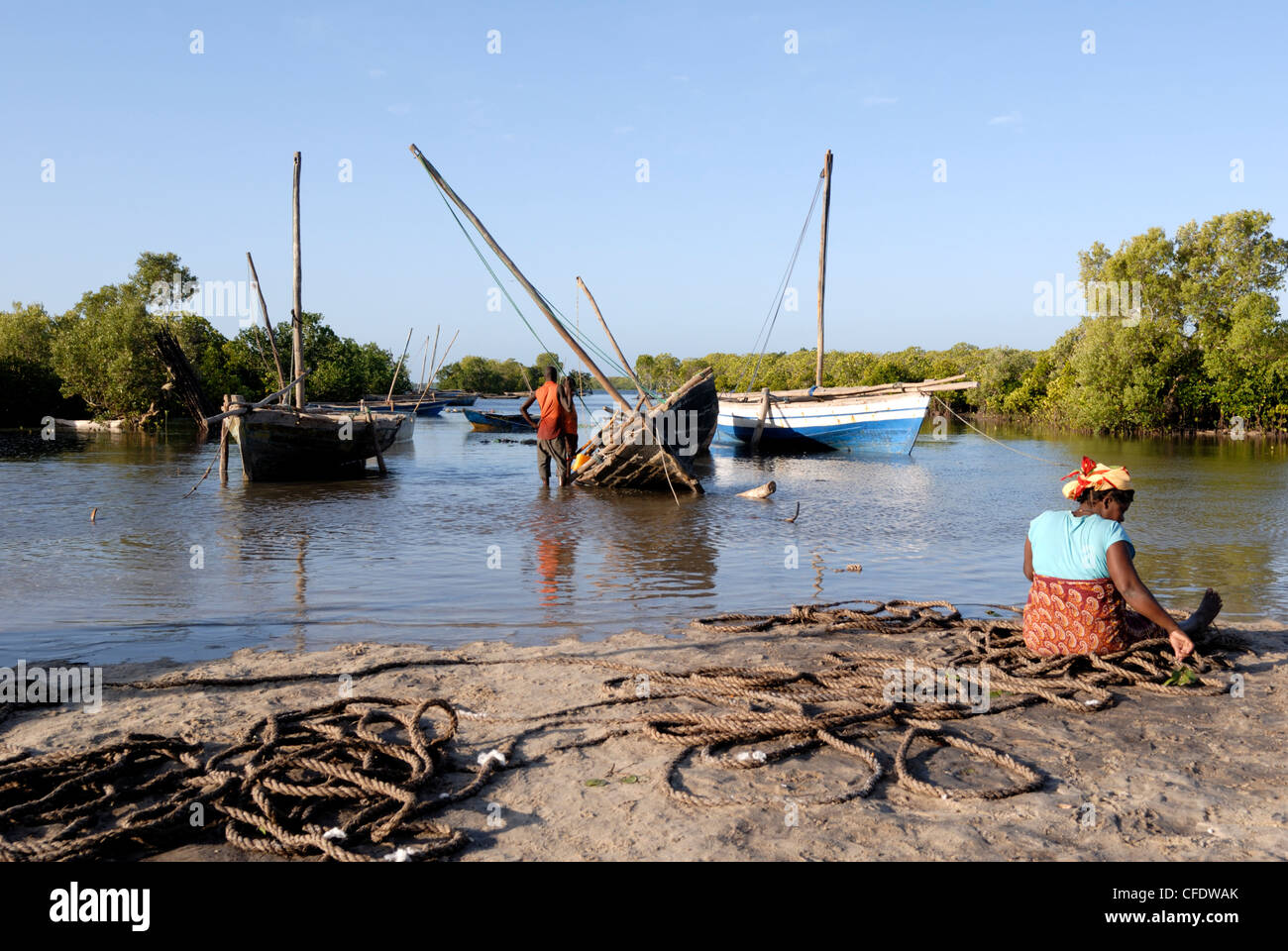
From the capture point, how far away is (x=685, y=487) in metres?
19.1

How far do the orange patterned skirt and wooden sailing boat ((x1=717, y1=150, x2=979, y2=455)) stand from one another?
944 inches

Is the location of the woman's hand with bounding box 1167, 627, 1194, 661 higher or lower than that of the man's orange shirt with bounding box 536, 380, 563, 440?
lower

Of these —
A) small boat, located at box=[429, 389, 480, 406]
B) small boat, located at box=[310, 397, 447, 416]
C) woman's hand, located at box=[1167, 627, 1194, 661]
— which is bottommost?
woman's hand, located at box=[1167, 627, 1194, 661]

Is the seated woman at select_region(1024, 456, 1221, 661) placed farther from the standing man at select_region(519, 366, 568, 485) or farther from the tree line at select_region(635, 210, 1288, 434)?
the tree line at select_region(635, 210, 1288, 434)

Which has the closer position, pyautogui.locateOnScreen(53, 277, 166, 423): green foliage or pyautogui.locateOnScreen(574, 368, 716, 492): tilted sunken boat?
pyautogui.locateOnScreen(574, 368, 716, 492): tilted sunken boat

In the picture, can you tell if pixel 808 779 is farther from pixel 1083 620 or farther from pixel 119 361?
pixel 119 361

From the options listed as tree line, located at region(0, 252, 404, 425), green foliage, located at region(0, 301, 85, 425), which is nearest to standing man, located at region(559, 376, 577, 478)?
tree line, located at region(0, 252, 404, 425)

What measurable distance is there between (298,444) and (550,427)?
6977 mm

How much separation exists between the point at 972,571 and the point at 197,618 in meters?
8.30

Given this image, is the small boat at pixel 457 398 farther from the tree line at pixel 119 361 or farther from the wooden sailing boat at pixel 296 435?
the wooden sailing boat at pixel 296 435

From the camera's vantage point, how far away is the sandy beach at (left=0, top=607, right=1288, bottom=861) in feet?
11.1

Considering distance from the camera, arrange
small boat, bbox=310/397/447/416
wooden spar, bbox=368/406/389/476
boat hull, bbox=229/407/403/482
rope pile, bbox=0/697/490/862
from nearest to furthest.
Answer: rope pile, bbox=0/697/490/862
boat hull, bbox=229/407/403/482
wooden spar, bbox=368/406/389/476
small boat, bbox=310/397/447/416

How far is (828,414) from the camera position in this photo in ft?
105

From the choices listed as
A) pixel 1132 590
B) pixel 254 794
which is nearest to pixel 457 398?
pixel 1132 590
